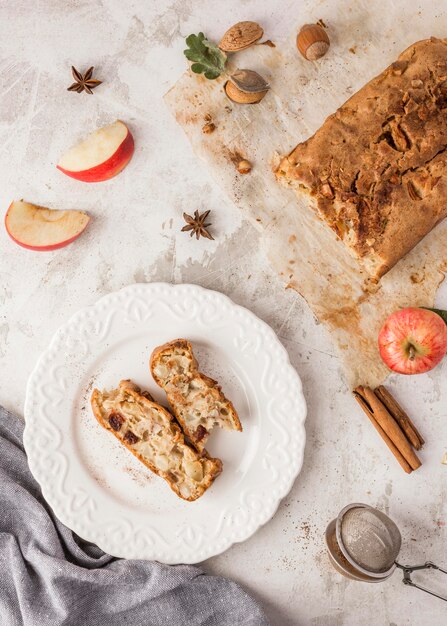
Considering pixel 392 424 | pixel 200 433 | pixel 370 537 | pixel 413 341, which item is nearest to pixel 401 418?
pixel 392 424

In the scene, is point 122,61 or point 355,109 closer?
point 355,109

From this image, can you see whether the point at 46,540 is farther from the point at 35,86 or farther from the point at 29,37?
the point at 29,37

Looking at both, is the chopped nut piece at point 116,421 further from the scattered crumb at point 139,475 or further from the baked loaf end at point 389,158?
the baked loaf end at point 389,158

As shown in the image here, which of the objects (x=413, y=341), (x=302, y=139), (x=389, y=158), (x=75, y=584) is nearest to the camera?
(x=389, y=158)

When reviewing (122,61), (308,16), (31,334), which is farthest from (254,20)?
(31,334)

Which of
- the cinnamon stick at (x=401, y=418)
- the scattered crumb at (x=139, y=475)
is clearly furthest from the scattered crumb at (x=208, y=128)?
the scattered crumb at (x=139, y=475)

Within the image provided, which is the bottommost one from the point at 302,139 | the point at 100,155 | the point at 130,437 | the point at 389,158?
the point at 130,437

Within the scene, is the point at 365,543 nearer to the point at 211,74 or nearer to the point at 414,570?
the point at 414,570
